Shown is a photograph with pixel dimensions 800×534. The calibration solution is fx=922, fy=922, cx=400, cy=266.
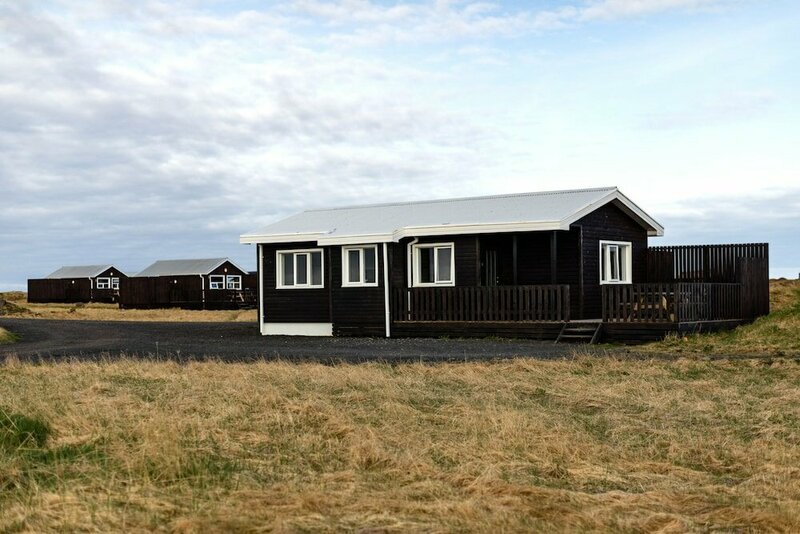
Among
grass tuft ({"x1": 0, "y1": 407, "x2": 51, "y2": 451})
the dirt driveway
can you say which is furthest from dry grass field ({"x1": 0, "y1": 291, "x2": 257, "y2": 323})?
grass tuft ({"x1": 0, "y1": 407, "x2": 51, "y2": 451})

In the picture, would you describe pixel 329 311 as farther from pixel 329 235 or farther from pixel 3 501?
pixel 3 501

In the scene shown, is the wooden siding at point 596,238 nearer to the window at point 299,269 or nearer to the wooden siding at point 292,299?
the wooden siding at point 292,299

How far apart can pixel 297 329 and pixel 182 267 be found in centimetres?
4192

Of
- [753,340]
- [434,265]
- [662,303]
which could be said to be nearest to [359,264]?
[434,265]

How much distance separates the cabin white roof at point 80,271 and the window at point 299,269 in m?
48.9

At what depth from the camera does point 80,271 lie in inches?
3012

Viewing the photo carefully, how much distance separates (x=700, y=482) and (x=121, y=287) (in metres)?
53.4

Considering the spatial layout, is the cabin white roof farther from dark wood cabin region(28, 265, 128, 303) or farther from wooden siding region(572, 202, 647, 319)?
wooden siding region(572, 202, 647, 319)

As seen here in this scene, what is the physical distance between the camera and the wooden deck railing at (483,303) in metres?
25.2

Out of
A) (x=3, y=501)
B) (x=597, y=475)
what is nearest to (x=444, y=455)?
(x=597, y=475)

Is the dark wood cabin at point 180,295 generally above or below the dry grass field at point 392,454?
above

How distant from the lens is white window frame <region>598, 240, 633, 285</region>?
28.2 m

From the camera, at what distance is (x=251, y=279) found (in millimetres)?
62719

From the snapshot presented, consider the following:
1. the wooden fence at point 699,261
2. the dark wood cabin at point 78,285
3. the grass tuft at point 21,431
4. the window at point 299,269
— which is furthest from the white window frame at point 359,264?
the dark wood cabin at point 78,285
